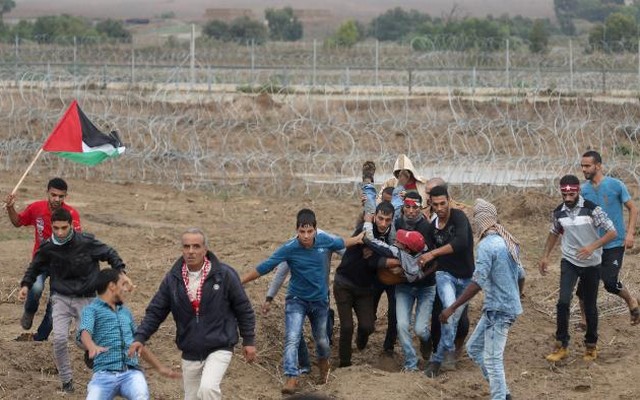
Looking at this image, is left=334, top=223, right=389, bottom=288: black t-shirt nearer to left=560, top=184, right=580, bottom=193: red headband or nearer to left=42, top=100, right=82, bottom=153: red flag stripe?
left=560, top=184, right=580, bottom=193: red headband

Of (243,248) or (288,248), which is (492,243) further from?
(243,248)

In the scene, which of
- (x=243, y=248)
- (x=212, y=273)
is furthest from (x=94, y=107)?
(x=212, y=273)

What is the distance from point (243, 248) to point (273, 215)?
299 cm

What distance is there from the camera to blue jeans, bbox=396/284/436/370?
1080cm

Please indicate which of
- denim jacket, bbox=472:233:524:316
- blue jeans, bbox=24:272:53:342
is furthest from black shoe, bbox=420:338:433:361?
blue jeans, bbox=24:272:53:342

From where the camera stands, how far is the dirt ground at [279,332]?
10320mm

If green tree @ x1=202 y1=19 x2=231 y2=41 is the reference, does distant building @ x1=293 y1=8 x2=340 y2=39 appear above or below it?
below

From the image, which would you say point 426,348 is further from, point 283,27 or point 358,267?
point 283,27

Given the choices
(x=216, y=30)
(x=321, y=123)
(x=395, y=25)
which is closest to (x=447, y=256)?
(x=321, y=123)

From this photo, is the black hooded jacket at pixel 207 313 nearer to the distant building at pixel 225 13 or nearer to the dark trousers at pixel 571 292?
the dark trousers at pixel 571 292

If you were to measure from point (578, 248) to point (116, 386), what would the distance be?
4.29m

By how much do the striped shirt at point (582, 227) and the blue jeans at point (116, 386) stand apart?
4138 mm

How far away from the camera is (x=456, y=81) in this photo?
41000mm

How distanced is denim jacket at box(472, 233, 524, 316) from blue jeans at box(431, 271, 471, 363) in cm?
100
